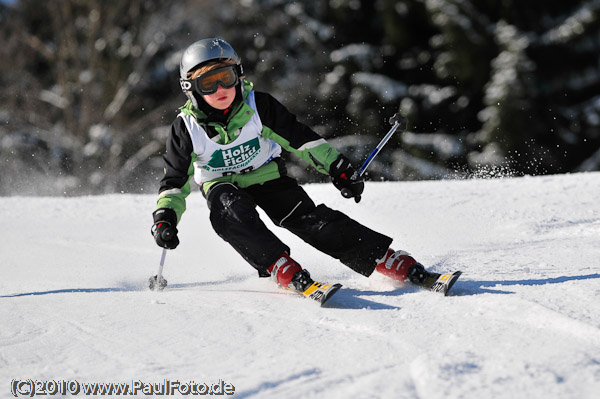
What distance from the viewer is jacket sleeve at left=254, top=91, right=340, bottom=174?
11.6ft

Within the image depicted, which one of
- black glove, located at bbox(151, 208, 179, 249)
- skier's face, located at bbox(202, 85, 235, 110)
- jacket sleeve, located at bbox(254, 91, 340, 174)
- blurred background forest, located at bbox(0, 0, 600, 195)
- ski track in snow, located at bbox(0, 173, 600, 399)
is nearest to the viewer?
ski track in snow, located at bbox(0, 173, 600, 399)

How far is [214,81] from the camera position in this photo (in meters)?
3.43

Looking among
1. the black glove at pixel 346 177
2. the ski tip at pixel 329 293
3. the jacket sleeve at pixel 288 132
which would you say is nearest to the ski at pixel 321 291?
the ski tip at pixel 329 293

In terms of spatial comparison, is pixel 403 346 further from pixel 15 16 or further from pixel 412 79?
pixel 15 16

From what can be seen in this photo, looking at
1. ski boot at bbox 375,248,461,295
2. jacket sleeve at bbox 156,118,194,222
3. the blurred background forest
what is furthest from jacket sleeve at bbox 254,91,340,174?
the blurred background forest

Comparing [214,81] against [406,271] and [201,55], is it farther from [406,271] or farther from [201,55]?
[406,271]

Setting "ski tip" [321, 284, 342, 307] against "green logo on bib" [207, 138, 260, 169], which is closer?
"ski tip" [321, 284, 342, 307]

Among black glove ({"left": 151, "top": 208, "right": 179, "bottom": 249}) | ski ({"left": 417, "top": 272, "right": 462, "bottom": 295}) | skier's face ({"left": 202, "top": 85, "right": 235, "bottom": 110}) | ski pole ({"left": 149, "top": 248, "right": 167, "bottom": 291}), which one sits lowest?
ski ({"left": 417, "top": 272, "right": 462, "bottom": 295})

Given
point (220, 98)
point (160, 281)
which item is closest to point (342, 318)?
point (160, 281)

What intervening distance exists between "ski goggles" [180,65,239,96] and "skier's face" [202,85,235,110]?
16 millimetres

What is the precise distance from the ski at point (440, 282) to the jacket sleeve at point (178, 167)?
4.07 ft

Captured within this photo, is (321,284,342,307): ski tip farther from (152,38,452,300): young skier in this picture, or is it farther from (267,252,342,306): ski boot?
(152,38,452,300): young skier

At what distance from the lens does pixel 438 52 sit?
680 inches

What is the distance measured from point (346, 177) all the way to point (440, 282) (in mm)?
781
